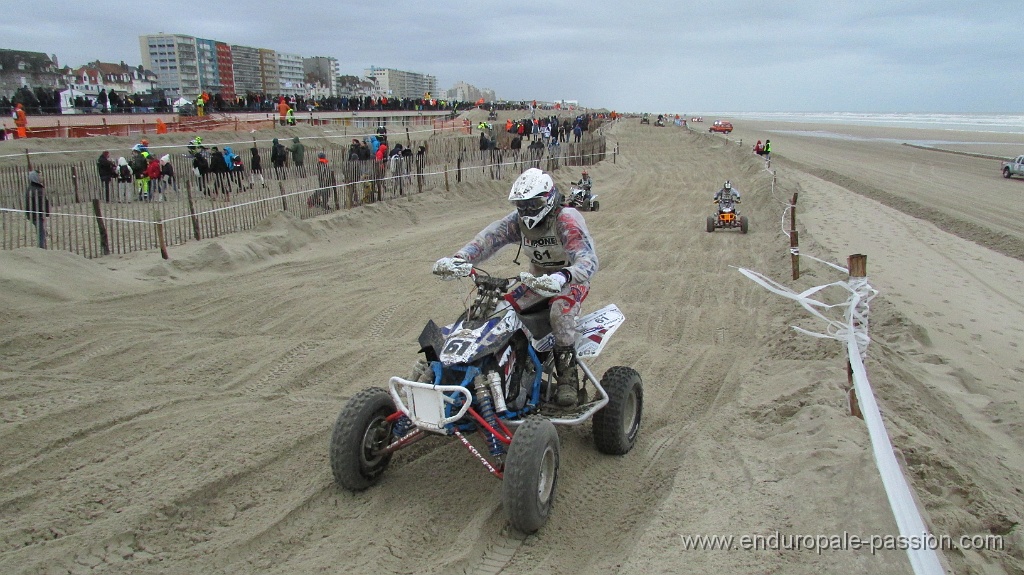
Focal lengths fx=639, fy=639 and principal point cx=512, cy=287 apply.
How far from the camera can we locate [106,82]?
197 feet

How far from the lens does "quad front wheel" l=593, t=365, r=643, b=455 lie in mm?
4777

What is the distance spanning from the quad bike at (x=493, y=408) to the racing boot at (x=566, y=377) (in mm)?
53

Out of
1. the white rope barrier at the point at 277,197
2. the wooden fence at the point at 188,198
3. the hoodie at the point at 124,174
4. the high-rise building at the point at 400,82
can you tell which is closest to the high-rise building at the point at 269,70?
the high-rise building at the point at 400,82

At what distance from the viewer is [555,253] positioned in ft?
16.7

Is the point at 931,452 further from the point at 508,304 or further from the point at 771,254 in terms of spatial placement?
the point at 771,254

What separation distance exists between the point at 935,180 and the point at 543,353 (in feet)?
86.2

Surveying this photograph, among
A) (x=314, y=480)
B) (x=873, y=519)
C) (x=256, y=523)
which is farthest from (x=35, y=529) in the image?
(x=873, y=519)

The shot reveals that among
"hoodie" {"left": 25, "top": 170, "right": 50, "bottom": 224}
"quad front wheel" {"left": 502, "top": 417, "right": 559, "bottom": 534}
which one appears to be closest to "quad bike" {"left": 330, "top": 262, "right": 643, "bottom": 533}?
"quad front wheel" {"left": 502, "top": 417, "right": 559, "bottom": 534}

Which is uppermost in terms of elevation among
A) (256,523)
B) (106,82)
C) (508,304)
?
(106,82)

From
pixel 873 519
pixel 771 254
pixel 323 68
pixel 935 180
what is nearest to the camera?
pixel 873 519

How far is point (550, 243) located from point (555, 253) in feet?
0.30

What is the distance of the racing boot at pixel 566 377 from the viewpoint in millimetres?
4715

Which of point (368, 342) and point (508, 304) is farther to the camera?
point (368, 342)

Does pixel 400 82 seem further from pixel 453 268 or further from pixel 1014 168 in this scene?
pixel 453 268
